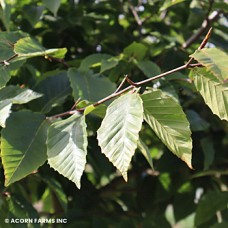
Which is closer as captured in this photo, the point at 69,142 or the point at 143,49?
the point at 69,142

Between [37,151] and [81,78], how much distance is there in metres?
0.23

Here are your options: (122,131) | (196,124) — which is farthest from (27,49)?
(196,124)

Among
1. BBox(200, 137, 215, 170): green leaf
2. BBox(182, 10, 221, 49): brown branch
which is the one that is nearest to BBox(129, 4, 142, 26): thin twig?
BBox(182, 10, 221, 49): brown branch

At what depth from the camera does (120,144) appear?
0.72 metres

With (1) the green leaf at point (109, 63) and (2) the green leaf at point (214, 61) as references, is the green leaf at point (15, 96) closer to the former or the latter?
(1) the green leaf at point (109, 63)

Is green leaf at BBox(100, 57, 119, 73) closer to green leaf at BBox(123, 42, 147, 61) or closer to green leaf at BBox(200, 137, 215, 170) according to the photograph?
green leaf at BBox(123, 42, 147, 61)

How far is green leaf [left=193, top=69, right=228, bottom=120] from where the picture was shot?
0.75 metres

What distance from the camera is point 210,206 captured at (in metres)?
1.26

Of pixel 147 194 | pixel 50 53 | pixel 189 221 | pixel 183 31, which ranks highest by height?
pixel 50 53

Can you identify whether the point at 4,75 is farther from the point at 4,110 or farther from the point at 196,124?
the point at 196,124

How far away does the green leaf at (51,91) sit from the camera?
111cm

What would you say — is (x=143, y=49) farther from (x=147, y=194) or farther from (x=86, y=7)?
(x=147, y=194)

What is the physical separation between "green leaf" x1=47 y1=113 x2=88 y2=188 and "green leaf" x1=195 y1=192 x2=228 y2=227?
1.80 ft

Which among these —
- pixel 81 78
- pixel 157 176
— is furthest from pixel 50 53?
pixel 157 176
